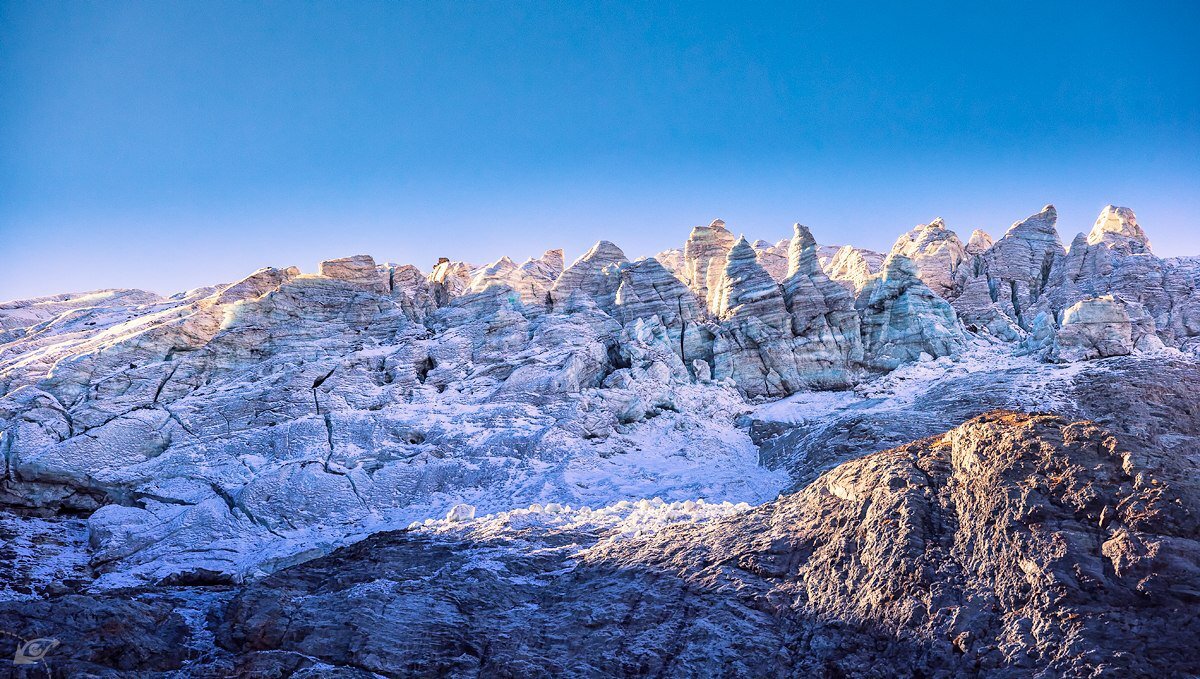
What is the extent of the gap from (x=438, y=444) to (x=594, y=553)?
13.9m

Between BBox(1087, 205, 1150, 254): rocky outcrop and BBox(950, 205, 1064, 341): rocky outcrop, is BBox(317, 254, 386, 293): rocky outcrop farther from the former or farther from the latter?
BBox(1087, 205, 1150, 254): rocky outcrop

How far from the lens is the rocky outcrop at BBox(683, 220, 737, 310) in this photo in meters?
50.6

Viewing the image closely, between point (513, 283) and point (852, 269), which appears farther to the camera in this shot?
point (852, 269)

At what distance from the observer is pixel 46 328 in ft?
143

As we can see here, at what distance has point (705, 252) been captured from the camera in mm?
52938

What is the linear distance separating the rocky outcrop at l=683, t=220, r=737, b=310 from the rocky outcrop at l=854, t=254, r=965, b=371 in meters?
12.4

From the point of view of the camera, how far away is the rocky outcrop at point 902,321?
3616cm

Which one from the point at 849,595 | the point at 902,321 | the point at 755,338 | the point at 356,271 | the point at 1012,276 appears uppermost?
the point at 356,271

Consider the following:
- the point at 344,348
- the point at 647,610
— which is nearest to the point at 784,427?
the point at 647,610

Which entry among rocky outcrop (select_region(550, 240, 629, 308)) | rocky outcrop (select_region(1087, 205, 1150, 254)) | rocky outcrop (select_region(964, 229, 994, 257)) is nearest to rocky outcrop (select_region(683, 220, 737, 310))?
rocky outcrop (select_region(550, 240, 629, 308))

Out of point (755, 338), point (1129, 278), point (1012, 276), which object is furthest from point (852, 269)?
point (755, 338)

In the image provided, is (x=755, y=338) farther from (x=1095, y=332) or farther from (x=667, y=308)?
(x=1095, y=332)

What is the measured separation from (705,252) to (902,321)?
18.7 metres

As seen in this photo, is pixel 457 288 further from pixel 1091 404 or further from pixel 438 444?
pixel 1091 404
